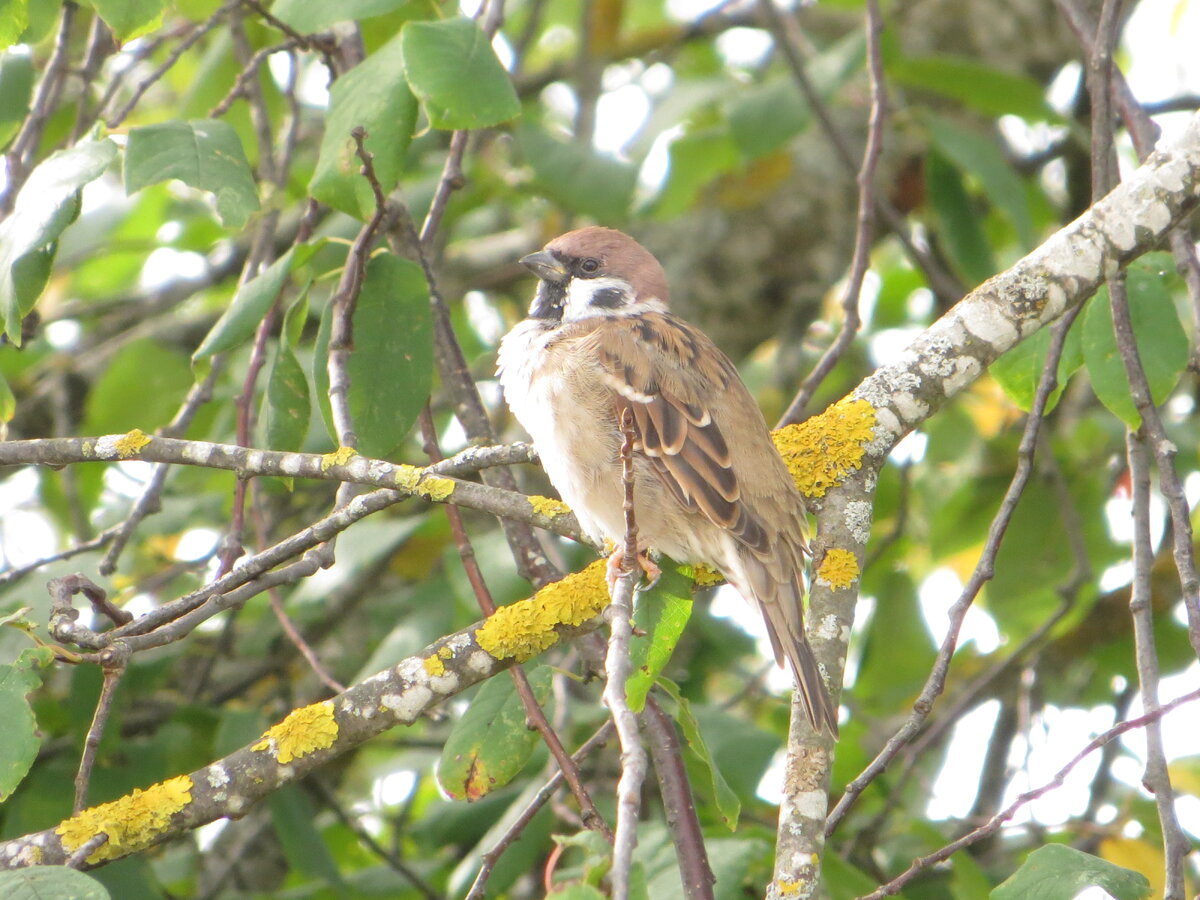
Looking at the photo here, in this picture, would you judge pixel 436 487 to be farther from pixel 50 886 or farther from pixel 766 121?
pixel 766 121

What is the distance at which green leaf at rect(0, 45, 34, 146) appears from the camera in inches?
125

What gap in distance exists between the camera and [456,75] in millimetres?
2633

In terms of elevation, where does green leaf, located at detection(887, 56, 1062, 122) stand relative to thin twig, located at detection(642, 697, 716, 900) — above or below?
above

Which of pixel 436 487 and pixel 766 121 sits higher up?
pixel 766 121

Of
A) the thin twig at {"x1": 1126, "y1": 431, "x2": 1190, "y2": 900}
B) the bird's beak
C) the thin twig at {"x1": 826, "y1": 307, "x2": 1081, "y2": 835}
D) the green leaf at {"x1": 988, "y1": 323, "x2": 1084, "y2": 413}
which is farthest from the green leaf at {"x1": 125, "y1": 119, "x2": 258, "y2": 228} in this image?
the thin twig at {"x1": 1126, "y1": 431, "x2": 1190, "y2": 900}

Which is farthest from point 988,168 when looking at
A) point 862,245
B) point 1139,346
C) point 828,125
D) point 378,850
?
point 378,850

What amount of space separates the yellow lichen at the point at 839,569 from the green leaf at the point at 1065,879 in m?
0.56

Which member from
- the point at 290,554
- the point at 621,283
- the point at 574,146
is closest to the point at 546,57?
the point at 574,146

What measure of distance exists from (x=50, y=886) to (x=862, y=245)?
7.29 ft

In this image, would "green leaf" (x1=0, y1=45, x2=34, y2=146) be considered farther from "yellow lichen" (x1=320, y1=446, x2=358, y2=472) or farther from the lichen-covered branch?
the lichen-covered branch

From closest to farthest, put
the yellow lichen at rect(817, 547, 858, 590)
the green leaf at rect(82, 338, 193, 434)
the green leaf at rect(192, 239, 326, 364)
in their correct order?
the yellow lichen at rect(817, 547, 858, 590)
the green leaf at rect(192, 239, 326, 364)
the green leaf at rect(82, 338, 193, 434)

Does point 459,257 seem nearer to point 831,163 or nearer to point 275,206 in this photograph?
point 831,163

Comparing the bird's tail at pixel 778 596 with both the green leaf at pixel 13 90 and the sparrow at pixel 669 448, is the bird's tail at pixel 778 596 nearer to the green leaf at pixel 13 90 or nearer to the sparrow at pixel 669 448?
the sparrow at pixel 669 448

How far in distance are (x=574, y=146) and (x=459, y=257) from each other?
1.31 metres
